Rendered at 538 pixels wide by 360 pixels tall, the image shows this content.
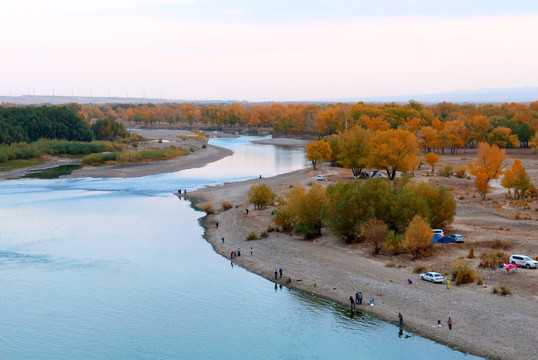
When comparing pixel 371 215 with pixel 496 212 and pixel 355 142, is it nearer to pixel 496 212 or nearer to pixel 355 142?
pixel 496 212

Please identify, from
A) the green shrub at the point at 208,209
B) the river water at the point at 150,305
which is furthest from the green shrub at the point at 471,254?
the green shrub at the point at 208,209

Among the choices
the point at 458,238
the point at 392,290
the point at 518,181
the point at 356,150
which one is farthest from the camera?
the point at 356,150

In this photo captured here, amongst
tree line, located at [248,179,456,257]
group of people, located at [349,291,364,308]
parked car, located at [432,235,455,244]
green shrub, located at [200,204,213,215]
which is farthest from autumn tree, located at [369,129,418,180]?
group of people, located at [349,291,364,308]

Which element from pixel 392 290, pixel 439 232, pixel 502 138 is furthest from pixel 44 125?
pixel 392 290

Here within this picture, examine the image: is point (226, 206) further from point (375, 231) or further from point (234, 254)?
point (375, 231)

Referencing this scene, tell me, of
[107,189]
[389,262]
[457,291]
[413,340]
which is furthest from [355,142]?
[413,340]

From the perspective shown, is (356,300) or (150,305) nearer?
(356,300)

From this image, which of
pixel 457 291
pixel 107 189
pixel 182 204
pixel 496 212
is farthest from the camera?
pixel 107 189
